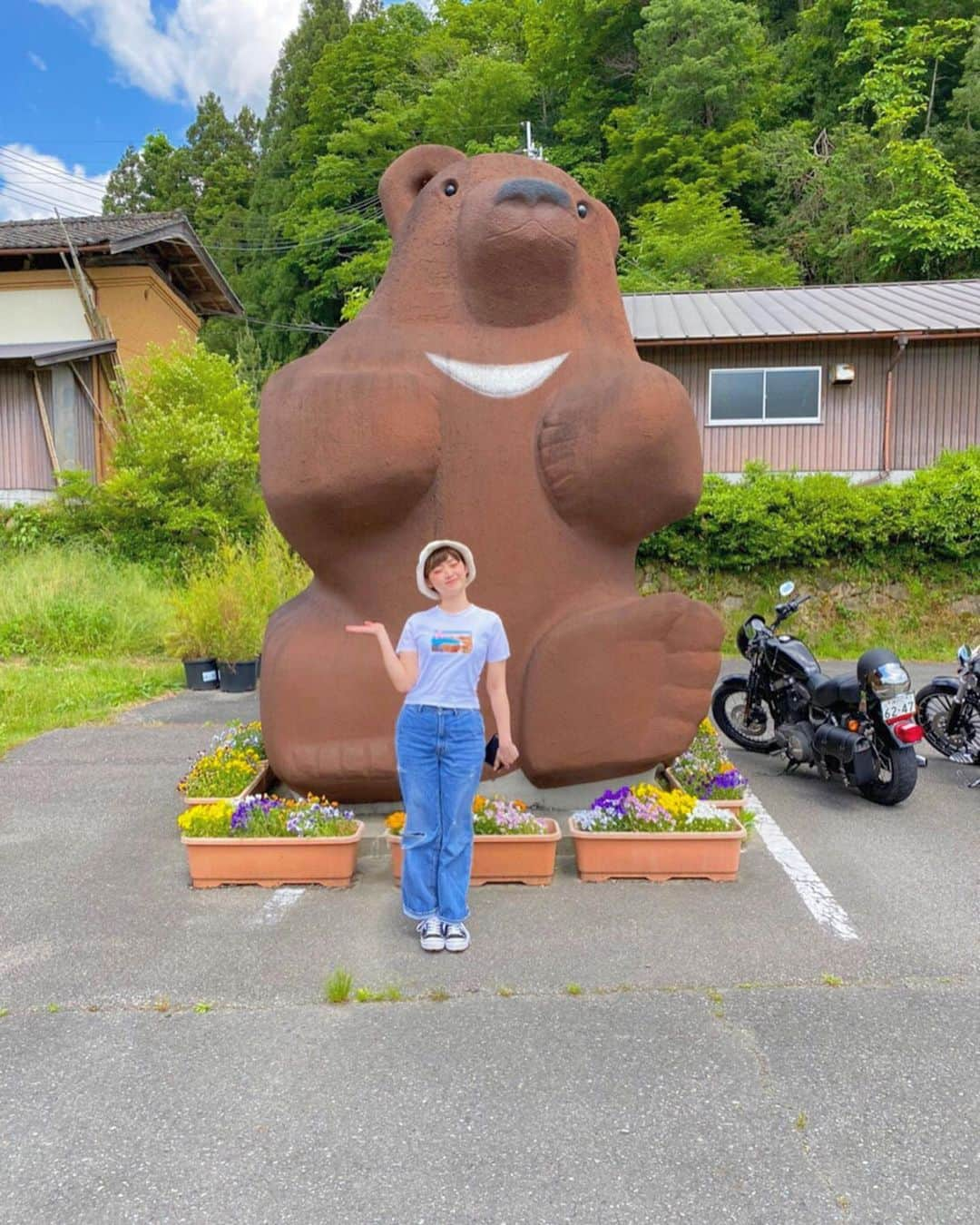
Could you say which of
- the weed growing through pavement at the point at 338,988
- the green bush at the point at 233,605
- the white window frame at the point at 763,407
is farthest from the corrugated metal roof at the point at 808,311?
the weed growing through pavement at the point at 338,988

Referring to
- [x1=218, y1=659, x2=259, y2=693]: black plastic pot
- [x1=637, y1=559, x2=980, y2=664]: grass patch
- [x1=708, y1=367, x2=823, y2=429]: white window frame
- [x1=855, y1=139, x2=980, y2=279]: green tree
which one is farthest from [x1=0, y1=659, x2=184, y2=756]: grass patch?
[x1=855, y1=139, x2=980, y2=279]: green tree

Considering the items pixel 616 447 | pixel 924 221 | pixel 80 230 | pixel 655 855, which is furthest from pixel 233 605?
pixel 924 221

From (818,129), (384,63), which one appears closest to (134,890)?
(818,129)

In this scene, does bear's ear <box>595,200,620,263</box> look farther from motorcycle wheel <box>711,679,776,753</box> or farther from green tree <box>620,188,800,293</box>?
green tree <box>620,188,800,293</box>

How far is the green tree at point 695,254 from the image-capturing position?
20.1m

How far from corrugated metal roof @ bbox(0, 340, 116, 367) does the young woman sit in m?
13.2

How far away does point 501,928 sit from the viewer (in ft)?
11.5

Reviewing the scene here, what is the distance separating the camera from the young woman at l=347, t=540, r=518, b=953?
317 cm

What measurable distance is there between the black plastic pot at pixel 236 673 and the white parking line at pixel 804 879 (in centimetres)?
541

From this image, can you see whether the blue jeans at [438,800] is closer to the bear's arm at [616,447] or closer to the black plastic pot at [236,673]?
the bear's arm at [616,447]

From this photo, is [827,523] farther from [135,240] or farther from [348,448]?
[135,240]

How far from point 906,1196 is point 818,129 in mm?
28747

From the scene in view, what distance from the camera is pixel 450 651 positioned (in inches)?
125

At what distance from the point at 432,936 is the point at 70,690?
20.3 ft
